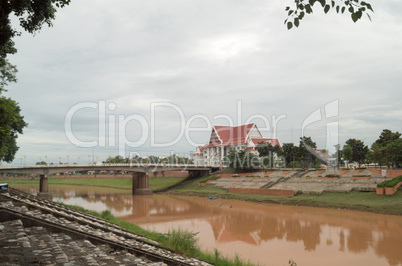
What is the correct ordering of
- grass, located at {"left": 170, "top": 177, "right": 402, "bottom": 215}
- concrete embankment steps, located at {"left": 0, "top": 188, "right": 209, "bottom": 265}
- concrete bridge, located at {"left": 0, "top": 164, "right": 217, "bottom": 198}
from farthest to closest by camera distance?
1. concrete bridge, located at {"left": 0, "top": 164, "right": 217, "bottom": 198}
2. grass, located at {"left": 170, "top": 177, "right": 402, "bottom": 215}
3. concrete embankment steps, located at {"left": 0, "top": 188, "right": 209, "bottom": 265}

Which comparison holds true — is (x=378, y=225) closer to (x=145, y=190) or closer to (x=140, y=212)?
(x=140, y=212)

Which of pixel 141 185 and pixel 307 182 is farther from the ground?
pixel 307 182

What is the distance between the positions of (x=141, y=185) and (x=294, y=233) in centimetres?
3826

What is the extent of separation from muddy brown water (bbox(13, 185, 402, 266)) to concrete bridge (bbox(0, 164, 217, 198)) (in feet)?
67.5

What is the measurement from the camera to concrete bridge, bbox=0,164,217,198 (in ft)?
150

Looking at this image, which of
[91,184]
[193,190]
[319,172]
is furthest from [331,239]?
[91,184]

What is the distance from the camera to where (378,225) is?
21.9 m

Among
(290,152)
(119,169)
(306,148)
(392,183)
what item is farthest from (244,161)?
(392,183)

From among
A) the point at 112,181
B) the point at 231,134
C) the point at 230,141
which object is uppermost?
the point at 231,134

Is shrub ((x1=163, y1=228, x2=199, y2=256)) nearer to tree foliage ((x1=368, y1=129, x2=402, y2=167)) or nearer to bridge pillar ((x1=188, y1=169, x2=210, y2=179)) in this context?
tree foliage ((x1=368, y1=129, x2=402, y2=167))

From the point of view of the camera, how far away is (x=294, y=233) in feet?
66.9

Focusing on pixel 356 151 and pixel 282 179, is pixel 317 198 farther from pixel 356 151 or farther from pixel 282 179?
pixel 356 151

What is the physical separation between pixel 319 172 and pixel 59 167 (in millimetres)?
37046

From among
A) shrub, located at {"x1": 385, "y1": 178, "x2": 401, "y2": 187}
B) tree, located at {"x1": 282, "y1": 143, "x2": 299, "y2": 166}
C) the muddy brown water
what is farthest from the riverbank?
tree, located at {"x1": 282, "y1": 143, "x2": 299, "y2": 166}
